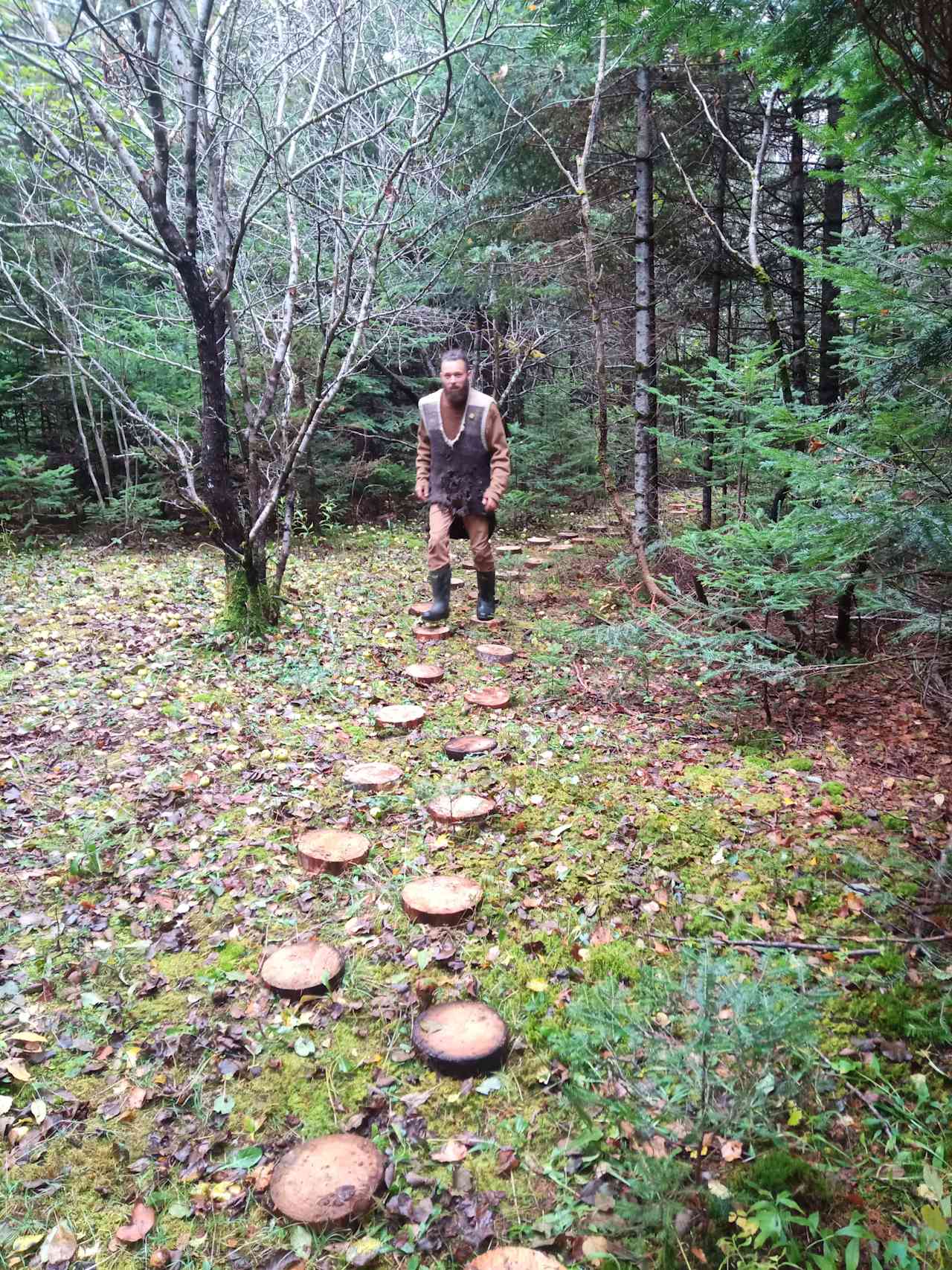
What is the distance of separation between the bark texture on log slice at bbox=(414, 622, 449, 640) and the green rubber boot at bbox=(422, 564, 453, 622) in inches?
9.4

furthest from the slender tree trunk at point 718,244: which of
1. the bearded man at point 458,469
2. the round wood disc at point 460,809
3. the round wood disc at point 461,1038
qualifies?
the round wood disc at point 461,1038

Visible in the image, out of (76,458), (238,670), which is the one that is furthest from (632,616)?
(76,458)

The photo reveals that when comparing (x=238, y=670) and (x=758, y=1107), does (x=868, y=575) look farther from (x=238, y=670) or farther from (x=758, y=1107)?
(x=238, y=670)

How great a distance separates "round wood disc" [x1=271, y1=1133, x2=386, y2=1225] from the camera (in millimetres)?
1883

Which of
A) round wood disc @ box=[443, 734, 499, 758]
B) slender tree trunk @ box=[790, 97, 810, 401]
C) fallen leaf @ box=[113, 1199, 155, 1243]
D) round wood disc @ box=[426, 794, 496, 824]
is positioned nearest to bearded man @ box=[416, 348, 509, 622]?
round wood disc @ box=[443, 734, 499, 758]

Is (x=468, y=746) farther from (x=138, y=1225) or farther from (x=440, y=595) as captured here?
(x=138, y=1225)

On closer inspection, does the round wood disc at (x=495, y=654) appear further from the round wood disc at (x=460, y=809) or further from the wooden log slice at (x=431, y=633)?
the round wood disc at (x=460, y=809)

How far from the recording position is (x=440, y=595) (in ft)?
21.9

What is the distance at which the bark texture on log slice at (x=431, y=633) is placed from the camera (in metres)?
6.34

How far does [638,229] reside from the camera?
6.88 m

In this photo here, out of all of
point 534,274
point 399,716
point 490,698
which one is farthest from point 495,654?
point 534,274

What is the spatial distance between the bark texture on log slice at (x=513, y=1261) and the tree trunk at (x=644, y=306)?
571cm

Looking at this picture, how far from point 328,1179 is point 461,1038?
1.87 feet

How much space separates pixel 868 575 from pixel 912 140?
5.91 ft
